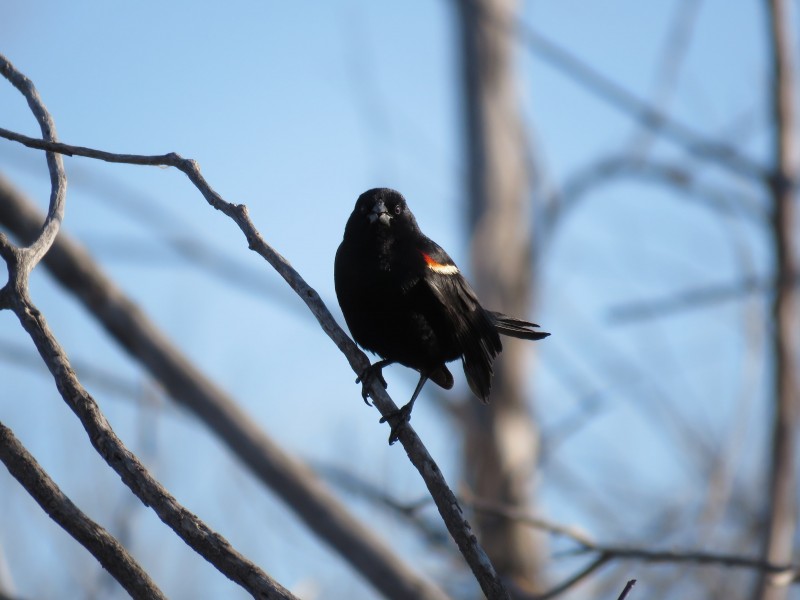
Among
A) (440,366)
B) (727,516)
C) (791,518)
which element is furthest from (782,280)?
(727,516)

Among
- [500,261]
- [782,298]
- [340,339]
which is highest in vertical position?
[500,261]

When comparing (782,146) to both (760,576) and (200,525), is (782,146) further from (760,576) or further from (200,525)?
(200,525)

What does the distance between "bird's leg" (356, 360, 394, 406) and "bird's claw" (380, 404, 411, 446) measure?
13 centimetres

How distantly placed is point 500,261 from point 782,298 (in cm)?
302

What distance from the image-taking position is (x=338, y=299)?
4.07 metres

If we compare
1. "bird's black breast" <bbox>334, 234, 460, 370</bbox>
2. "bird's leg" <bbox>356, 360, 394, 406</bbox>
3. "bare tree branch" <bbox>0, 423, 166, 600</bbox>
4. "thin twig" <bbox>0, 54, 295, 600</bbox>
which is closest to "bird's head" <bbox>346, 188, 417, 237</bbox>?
"bird's black breast" <bbox>334, 234, 460, 370</bbox>

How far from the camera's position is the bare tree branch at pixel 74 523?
2006 millimetres

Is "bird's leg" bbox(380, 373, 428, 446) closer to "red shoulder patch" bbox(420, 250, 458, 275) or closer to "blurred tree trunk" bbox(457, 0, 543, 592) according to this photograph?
"red shoulder patch" bbox(420, 250, 458, 275)

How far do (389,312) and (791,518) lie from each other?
2891 mm

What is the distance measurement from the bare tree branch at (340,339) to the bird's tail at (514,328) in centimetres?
184

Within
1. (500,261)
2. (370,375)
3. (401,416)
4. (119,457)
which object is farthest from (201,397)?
(500,261)

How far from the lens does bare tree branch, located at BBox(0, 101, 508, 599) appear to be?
Answer: 2.28 metres

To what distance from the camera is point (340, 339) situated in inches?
107

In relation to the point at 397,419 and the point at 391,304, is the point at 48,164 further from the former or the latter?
the point at 391,304
